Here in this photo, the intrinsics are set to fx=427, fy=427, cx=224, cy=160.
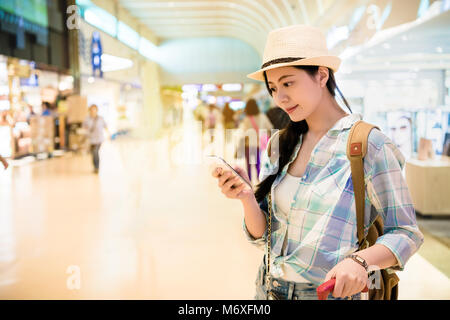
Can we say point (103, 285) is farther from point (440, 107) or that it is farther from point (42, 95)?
point (42, 95)

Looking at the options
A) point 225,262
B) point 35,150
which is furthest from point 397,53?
point 35,150

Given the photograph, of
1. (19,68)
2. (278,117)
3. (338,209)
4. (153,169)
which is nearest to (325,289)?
(338,209)

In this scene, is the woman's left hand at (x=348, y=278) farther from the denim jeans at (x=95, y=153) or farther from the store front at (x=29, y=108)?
the store front at (x=29, y=108)

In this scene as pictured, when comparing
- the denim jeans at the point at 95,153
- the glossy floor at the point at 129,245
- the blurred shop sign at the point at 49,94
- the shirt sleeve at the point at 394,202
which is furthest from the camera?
the blurred shop sign at the point at 49,94

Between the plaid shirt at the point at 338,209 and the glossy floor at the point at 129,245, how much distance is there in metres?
1.95

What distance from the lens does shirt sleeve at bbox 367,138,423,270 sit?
1003 mm

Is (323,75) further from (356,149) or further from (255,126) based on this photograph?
(255,126)

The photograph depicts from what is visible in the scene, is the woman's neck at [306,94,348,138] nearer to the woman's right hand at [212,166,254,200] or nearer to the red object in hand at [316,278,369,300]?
the woman's right hand at [212,166,254,200]

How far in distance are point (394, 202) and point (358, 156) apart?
A: 137 millimetres

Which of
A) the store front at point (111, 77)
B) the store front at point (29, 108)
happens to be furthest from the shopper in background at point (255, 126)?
the store front at point (29, 108)

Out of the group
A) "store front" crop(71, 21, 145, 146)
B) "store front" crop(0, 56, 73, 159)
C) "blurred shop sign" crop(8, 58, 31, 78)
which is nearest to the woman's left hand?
"store front" crop(71, 21, 145, 146)

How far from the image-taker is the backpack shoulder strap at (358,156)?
3.38ft

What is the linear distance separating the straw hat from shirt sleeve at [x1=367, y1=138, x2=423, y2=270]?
27cm

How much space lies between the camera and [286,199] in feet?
3.97
